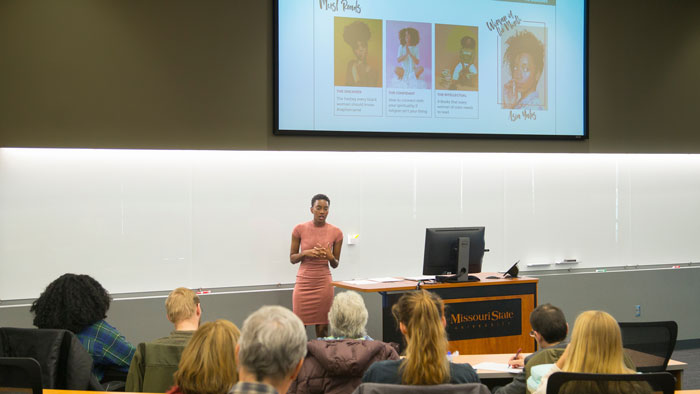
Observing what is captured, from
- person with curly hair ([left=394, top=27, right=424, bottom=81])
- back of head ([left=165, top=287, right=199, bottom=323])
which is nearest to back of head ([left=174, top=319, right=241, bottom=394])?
back of head ([left=165, top=287, right=199, bottom=323])

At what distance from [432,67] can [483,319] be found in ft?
8.76

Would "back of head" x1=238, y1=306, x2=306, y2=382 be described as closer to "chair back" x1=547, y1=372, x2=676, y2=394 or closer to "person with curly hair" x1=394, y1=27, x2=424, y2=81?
"chair back" x1=547, y1=372, x2=676, y2=394

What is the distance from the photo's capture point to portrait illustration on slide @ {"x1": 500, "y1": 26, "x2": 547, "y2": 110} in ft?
22.9

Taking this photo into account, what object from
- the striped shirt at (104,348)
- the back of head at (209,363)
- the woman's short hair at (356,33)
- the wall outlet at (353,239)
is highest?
the woman's short hair at (356,33)

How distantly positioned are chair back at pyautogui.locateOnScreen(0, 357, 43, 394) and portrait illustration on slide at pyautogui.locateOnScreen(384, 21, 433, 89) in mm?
4886

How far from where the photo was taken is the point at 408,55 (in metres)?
6.65

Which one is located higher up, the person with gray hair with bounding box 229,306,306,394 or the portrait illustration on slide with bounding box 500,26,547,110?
the portrait illustration on slide with bounding box 500,26,547,110

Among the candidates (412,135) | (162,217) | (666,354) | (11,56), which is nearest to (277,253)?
(162,217)

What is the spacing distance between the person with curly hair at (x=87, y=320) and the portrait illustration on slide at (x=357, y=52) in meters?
3.71

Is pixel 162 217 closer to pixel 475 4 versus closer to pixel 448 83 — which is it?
pixel 448 83

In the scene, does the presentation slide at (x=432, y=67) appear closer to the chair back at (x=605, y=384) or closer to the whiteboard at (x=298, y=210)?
the whiteboard at (x=298, y=210)

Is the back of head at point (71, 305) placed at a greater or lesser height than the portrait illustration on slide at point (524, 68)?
lesser

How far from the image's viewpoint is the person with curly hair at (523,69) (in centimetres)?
699

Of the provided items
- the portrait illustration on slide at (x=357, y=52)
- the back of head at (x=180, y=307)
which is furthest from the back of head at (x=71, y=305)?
the portrait illustration on slide at (x=357, y=52)
